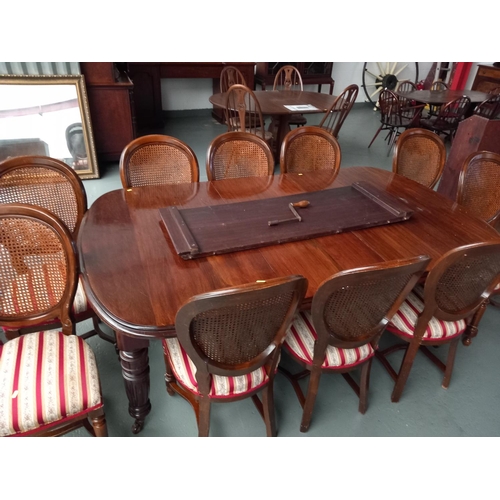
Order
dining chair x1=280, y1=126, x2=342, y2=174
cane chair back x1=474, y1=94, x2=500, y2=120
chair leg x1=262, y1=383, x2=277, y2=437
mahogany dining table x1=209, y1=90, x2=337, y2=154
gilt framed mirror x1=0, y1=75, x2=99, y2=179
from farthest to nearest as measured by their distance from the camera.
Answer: cane chair back x1=474, y1=94, x2=500, y2=120 → mahogany dining table x1=209, y1=90, x2=337, y2=154 → gilt framed mirror x1=0, y1=75, x2=99, y2=179 → dining chair x1=280, y1=126, x2=342, y2=174 → chair leg x1=262, y1=383, x2=277, y2=437

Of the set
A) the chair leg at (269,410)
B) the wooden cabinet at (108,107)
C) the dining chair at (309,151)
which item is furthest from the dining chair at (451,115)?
the chair leg at (269,410)

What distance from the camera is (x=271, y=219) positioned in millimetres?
1611

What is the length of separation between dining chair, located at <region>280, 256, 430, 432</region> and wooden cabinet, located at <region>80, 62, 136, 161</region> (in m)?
3.00

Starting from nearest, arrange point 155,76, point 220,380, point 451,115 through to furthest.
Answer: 1. point 220,380
2. point 451,115
3. point 155,76

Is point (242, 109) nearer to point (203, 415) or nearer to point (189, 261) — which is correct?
→ point (189, 261)

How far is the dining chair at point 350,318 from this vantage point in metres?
1.07

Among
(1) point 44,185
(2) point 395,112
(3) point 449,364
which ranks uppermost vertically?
(1) point 44,185

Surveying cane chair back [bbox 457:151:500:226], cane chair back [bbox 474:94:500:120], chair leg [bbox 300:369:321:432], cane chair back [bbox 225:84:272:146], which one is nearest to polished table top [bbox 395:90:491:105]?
cane chair back [bbox 474:94:500:120]

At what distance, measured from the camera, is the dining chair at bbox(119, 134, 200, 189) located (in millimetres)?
1910

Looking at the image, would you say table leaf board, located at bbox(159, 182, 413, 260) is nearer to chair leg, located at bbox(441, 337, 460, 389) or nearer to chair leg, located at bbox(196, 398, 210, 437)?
chair leg, located at bbox(196, 398, 210, 437)

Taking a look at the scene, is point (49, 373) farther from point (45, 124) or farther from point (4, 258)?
point (45, 124)

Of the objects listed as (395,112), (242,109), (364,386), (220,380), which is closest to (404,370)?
(364,386)

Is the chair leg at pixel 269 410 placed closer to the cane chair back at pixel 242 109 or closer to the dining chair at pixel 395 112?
the cane chair back at pixel 242 109

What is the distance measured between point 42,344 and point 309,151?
1800mm
